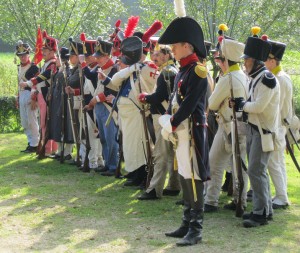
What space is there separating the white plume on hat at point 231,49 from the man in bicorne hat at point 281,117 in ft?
1.61

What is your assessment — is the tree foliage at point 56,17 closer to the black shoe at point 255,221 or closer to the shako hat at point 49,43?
the shako hat at point 49,43

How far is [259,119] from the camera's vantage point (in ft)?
25.1

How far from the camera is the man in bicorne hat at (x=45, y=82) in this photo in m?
12.3

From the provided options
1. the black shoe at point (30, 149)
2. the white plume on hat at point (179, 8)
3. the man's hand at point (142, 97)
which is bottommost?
the black shoe at point (30, 149)

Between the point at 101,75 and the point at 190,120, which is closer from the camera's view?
the point at 190,120

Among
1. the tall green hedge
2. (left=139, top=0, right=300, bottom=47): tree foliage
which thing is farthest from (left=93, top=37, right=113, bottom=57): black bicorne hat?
the tall green hedge

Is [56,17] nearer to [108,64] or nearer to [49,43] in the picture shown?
[49,43]

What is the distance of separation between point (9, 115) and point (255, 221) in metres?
10.2

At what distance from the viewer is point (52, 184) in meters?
10.3

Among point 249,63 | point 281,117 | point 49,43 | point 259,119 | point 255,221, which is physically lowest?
point 255,221

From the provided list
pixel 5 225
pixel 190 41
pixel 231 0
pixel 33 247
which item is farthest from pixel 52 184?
pixel 231 0

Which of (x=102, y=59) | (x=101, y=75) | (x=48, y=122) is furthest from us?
(x=48, y=122)

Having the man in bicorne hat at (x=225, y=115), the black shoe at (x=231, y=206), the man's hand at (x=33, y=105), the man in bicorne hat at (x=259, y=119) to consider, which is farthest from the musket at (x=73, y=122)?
the man in bicorne hat at (x=259, y=119)

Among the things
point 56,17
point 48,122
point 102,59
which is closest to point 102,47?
point 102,59
